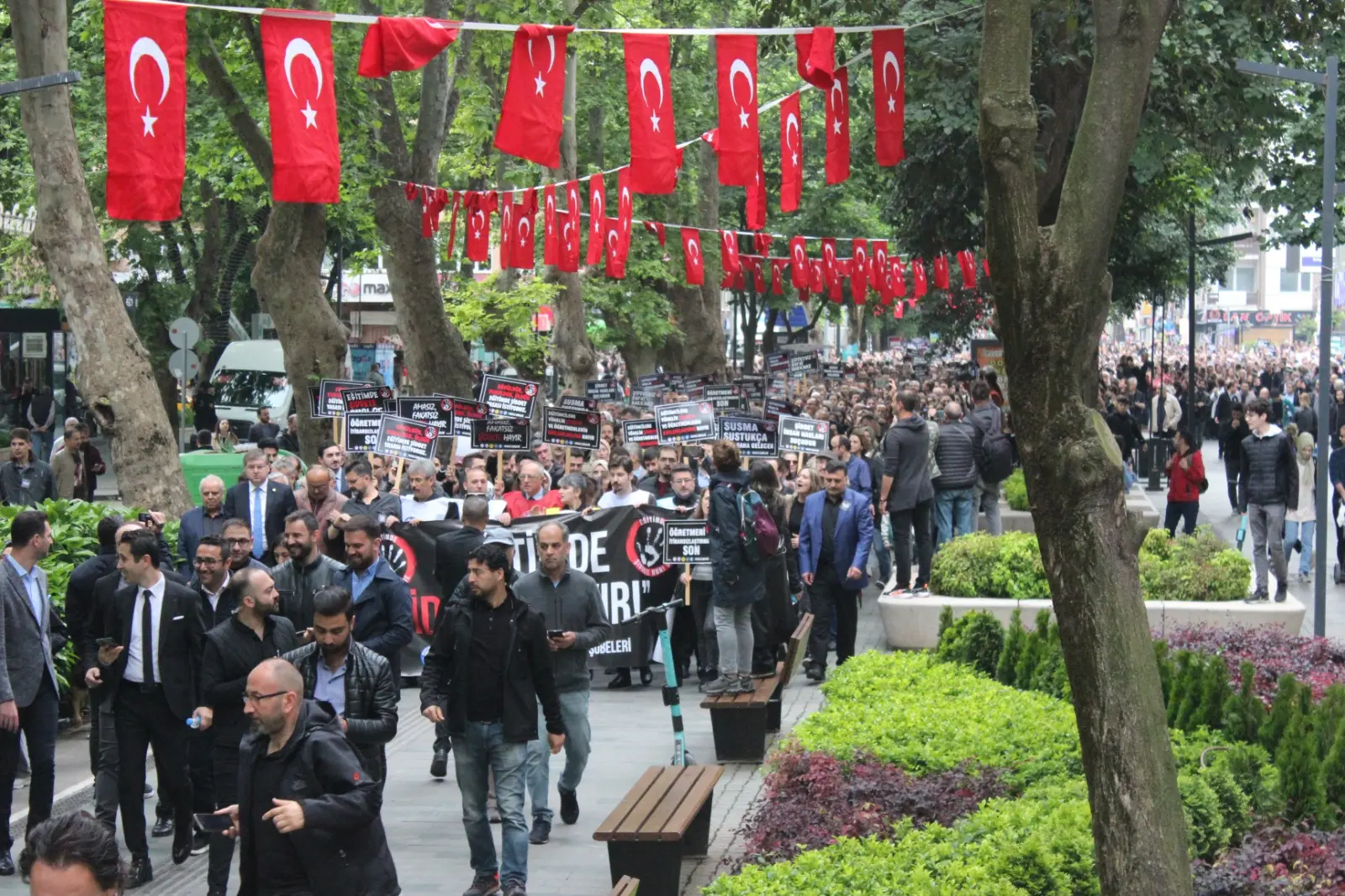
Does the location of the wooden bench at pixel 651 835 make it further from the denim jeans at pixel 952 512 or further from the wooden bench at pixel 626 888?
the denim jeans at pixel 952 512

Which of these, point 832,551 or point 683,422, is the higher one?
point 683,422

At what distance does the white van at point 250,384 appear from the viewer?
38.2 meters

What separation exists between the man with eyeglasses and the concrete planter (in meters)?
7.01

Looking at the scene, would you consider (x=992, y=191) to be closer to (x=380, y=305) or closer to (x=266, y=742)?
(x=266, y=742)

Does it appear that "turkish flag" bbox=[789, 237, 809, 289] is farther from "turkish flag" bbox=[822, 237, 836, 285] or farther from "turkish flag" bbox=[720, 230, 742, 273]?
"turkish flag" bbox=[720, 230, 742, 273]

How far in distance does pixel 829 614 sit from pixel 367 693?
7410 mm

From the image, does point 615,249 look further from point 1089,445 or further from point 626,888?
point 1089,445

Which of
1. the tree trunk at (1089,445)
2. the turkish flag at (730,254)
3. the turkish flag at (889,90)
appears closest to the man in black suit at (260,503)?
the turkish flag at (889,90)

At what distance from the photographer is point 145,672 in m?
8.90

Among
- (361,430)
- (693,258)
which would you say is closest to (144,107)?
(361,430)

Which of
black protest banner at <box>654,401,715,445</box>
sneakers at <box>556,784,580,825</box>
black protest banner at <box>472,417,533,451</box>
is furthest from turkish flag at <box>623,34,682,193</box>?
black protest banner at <box>472,417,533,451</box>

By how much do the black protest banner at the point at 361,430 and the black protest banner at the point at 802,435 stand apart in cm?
424

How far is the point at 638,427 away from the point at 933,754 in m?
10.5

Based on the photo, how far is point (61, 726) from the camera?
12867 mm
